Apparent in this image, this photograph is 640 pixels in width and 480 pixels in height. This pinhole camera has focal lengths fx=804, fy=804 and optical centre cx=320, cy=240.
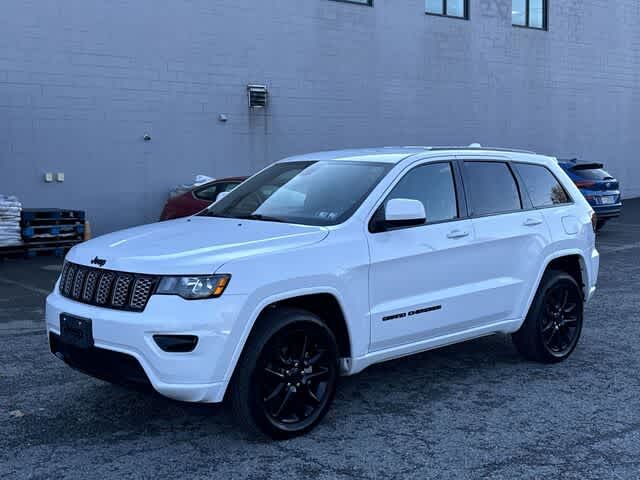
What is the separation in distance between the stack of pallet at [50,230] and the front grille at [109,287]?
884 centimetres

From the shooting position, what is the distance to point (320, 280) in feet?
15.8

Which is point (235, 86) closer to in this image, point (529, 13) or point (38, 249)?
point (38, 249)

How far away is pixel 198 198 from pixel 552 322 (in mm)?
7970

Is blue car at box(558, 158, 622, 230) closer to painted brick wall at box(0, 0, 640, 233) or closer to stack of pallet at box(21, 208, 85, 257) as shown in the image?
painted brick wall at box(0, 0, 640, 233)

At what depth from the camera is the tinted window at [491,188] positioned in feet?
20.0

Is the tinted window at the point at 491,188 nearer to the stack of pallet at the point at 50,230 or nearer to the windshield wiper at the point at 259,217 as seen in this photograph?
the windshield wiper at the point at 259,217

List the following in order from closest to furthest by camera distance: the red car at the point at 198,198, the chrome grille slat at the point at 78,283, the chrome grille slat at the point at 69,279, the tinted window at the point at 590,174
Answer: the chrome grille slat at the point at 78,283 < the chrome grille slat at the point at 69,279 < the red car at the point at 198,198 < the tinted window at the point at 590,174

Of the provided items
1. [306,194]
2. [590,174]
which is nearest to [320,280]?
[306,194]

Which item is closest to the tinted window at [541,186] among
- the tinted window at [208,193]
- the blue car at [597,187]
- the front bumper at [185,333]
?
the front bumper at [185,333]

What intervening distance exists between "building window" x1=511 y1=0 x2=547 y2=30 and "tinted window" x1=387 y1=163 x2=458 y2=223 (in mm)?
Answer: 18877

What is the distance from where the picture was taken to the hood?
4.49m

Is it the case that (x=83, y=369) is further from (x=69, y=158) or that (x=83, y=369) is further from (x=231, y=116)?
(x=231, y=116)

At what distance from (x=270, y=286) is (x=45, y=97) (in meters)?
11.7

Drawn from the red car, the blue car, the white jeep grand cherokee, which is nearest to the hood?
the white jeep grand cherokee
